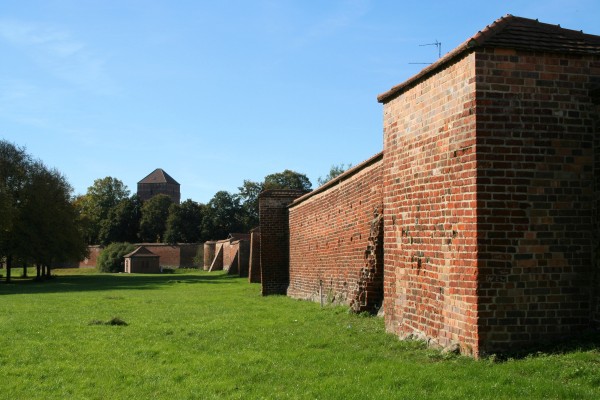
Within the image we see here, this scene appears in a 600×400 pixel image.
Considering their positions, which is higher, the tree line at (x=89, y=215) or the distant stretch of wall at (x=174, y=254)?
the tree line at (x=89, y=215)

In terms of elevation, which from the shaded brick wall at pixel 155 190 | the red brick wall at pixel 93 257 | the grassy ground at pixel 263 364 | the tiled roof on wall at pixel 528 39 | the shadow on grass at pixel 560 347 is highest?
the shaded brick wall at pixel 155 190

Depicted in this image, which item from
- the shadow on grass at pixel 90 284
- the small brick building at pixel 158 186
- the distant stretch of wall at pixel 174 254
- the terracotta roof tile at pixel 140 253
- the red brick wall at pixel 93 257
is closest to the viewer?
the shadow on grass at pixel 90 284

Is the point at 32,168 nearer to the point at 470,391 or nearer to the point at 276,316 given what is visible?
the point at 276,316

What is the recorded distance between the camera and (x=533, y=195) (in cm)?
673

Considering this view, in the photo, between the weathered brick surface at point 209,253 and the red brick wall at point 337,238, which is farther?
the weathered brick surface at point 209,253

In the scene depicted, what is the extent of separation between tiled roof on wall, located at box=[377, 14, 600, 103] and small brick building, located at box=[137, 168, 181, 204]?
441 ft

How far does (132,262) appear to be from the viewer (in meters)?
68.6

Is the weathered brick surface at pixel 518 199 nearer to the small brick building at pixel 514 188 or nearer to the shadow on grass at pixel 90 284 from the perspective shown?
the small brick building at pixel 514 188

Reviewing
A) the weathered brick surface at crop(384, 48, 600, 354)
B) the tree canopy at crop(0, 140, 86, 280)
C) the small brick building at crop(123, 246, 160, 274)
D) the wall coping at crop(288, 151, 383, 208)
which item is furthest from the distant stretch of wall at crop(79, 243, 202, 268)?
the weathered brick surface at crop(384, 48, 600, 354)

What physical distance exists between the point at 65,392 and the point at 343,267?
28.0ft

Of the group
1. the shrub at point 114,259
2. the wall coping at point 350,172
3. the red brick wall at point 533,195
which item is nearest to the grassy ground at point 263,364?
the red brick wall at point 533,195

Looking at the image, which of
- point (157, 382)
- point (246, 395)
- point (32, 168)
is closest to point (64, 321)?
point (157, 382)

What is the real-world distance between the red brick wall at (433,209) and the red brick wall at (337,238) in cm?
281

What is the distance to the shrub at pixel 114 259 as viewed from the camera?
7225 centimetres
